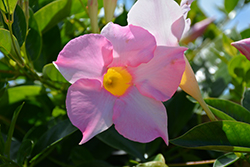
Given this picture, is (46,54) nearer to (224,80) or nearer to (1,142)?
(1,142)

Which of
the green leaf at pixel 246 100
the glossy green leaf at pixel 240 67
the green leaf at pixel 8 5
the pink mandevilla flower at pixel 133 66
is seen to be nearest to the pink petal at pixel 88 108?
the pink mandevilla flower at pixel 133 66

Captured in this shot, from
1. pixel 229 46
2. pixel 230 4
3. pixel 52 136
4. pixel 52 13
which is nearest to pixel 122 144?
pixel 52 136

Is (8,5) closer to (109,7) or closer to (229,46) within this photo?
(109,7)

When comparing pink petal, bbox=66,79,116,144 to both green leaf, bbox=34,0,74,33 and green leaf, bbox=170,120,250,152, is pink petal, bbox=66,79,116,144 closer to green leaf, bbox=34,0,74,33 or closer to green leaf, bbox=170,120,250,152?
green leaf, bbox=170,120,250,152

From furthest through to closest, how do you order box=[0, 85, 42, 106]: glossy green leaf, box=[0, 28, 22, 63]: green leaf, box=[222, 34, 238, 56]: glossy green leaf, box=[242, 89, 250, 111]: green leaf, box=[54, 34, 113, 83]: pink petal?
box=[222, 34, 238, 56]: glossy green leaf, box=[0, 85, 42, 106]: glossy green leaf, box=[242, 89, 250, 111]: green leaf, box=[0, 28, 22, 63]: green leaf, box=[54, 34, 113, 83]: pink petal

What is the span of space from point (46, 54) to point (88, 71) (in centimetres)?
37

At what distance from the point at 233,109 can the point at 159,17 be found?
0.91 feet

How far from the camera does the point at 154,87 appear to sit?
430 millimetres

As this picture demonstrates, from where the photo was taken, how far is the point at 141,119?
16.4 inches

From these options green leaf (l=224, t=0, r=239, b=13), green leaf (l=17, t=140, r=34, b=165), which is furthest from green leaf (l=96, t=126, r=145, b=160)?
green leaf (l=224, t=0, r=239, b=13)

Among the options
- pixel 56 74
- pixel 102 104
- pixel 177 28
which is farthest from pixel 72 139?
pixel 177 28

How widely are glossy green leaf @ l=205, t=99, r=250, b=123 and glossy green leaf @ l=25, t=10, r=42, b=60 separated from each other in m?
0.43

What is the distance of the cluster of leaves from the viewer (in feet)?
1.65

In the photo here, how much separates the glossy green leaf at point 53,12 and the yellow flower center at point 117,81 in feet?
0.84
